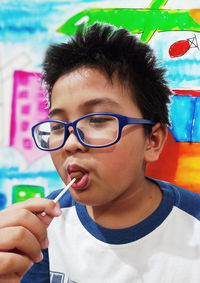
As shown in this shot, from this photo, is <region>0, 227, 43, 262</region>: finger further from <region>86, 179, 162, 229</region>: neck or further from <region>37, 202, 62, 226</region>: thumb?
<region>86, 179, 162, 229</region>: neck

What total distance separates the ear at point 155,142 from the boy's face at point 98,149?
5 centimetres

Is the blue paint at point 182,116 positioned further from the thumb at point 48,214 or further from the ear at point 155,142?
the thumb at point 48,214

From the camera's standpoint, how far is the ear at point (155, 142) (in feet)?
2.36

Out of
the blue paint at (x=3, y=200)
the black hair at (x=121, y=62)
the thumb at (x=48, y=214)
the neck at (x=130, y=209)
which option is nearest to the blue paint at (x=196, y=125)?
the black hair at (x=121, y=62)

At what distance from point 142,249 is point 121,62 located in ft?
1.58

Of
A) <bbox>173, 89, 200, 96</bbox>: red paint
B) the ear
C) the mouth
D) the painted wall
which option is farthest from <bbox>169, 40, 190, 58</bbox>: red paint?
the mouth

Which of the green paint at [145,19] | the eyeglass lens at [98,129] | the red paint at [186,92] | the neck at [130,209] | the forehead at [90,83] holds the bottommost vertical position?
the neck at [130,209]

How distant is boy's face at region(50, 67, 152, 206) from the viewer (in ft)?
2.03

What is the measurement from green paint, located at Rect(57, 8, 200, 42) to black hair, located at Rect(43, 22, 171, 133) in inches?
6.1

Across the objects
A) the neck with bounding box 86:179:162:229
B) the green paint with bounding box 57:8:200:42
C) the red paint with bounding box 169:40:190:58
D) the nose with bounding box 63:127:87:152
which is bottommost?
the neck with bounding box 86:179:162:229

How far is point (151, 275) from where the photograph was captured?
69cm

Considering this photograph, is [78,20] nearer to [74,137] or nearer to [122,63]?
[122,63]

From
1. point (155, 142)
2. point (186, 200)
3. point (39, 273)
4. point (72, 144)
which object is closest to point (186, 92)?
point (155, 142)

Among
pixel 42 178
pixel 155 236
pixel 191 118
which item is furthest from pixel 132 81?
pixel 42 178
